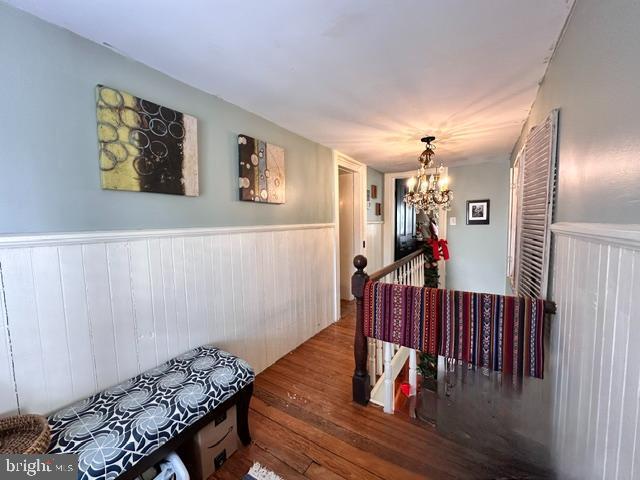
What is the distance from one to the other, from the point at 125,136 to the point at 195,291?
3.13ft

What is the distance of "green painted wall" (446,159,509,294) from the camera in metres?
3.69

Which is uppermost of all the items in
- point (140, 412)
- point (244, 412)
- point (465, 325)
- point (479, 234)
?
point (479, 234)

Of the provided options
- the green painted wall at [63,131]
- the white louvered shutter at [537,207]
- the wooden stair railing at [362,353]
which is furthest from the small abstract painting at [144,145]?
the white louvered shutter at [537,207]

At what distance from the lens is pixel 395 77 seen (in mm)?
1532

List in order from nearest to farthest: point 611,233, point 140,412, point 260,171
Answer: point 611,233 < point 140,412 < point 260,171

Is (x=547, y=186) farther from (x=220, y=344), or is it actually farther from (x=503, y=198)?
(x=503, y=198)

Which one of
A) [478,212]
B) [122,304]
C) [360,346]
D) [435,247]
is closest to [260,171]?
[122,304]

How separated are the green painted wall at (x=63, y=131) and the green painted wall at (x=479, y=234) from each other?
3.74 m

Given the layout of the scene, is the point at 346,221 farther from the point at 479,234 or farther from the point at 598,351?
the point at 598,351

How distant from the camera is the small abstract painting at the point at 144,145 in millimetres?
1243

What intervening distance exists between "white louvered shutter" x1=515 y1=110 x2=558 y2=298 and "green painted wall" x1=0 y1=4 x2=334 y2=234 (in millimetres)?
1981

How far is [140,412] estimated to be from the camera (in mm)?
1046

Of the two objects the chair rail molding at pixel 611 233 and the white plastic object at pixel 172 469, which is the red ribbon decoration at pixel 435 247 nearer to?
the chair rail molding at pixel 611 233

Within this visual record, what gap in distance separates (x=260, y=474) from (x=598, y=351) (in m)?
1.51
